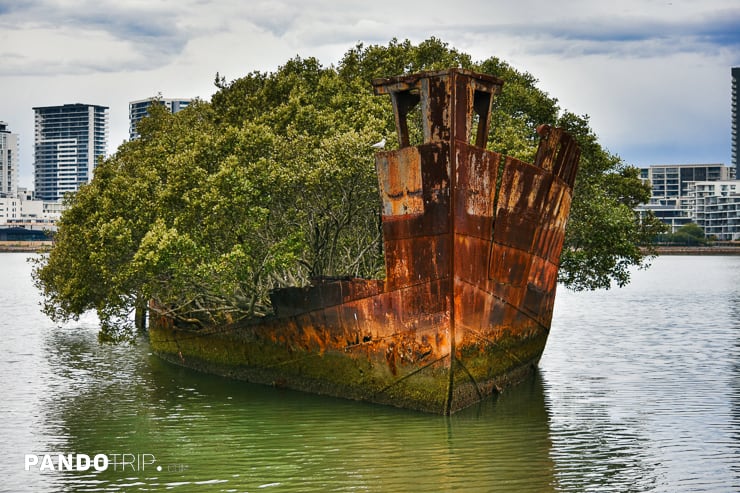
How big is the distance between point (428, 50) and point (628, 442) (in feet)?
59.9

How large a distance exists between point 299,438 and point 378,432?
1.53 m

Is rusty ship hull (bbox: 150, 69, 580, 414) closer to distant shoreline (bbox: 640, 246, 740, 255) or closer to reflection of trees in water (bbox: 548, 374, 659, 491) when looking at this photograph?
reflection of trees in water (bbox: 548, 374, 659, 491)

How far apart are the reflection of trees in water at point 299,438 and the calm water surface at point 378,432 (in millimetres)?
41

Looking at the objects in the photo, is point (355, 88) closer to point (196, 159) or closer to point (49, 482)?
point (196, 159)

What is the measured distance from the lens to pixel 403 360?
20.1 meters

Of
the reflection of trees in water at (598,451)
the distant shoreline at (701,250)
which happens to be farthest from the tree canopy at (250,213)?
the distant shoreline at (701,250)

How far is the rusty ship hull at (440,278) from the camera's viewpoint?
19.6m

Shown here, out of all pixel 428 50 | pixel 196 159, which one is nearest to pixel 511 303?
pixel 196 159

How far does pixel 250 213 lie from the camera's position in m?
23.7

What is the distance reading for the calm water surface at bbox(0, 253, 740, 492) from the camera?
16469mm

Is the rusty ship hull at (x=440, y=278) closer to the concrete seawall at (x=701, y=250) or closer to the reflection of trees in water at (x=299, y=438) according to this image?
the reflection of trees in water at (x=299, y=438)

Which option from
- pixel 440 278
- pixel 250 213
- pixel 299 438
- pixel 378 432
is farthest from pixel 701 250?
pixel 299 438

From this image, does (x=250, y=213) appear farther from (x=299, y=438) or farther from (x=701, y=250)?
(x=701, y=250)

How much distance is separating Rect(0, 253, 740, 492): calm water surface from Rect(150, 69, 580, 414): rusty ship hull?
33.4 inches
